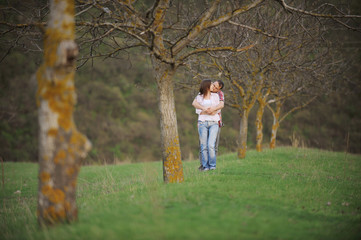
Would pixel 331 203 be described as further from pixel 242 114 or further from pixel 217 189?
pixel 242 114

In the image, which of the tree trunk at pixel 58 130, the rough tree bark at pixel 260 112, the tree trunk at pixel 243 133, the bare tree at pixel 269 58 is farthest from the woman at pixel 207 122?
the rough tree bark at pixel 260 112

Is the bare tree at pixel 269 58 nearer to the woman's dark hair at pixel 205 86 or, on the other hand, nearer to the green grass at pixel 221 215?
the woman's dark hair at pixel 205 86

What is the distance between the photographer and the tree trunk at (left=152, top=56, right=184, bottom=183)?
5996 millimetres

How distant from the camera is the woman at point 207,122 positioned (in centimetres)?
777

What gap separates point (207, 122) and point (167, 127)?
212cm

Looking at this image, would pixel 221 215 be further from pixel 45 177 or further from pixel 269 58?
pixel 269 58

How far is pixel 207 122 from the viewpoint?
7.87m

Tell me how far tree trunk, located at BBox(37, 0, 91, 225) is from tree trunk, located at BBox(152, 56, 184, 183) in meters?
2.36

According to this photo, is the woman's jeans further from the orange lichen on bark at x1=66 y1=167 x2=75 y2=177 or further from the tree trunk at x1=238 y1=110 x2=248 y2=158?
the orange lichen on bark at x1=66 y1=167 x2=75 y2=177

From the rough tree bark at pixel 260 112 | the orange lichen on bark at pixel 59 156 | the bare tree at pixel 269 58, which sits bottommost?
the orange lichen on bark at pixel 59 156

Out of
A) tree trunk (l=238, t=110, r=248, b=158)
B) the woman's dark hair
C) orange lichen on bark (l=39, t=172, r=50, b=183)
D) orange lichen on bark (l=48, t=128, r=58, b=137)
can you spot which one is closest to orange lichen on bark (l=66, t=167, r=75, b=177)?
orange lichen on bark (l=39, t=172, r=50, b=183)

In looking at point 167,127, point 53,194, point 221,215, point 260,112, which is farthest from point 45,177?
point 260,112

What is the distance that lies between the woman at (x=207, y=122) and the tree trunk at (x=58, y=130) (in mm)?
4385

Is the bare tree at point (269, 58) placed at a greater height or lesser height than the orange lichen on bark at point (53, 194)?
greater
